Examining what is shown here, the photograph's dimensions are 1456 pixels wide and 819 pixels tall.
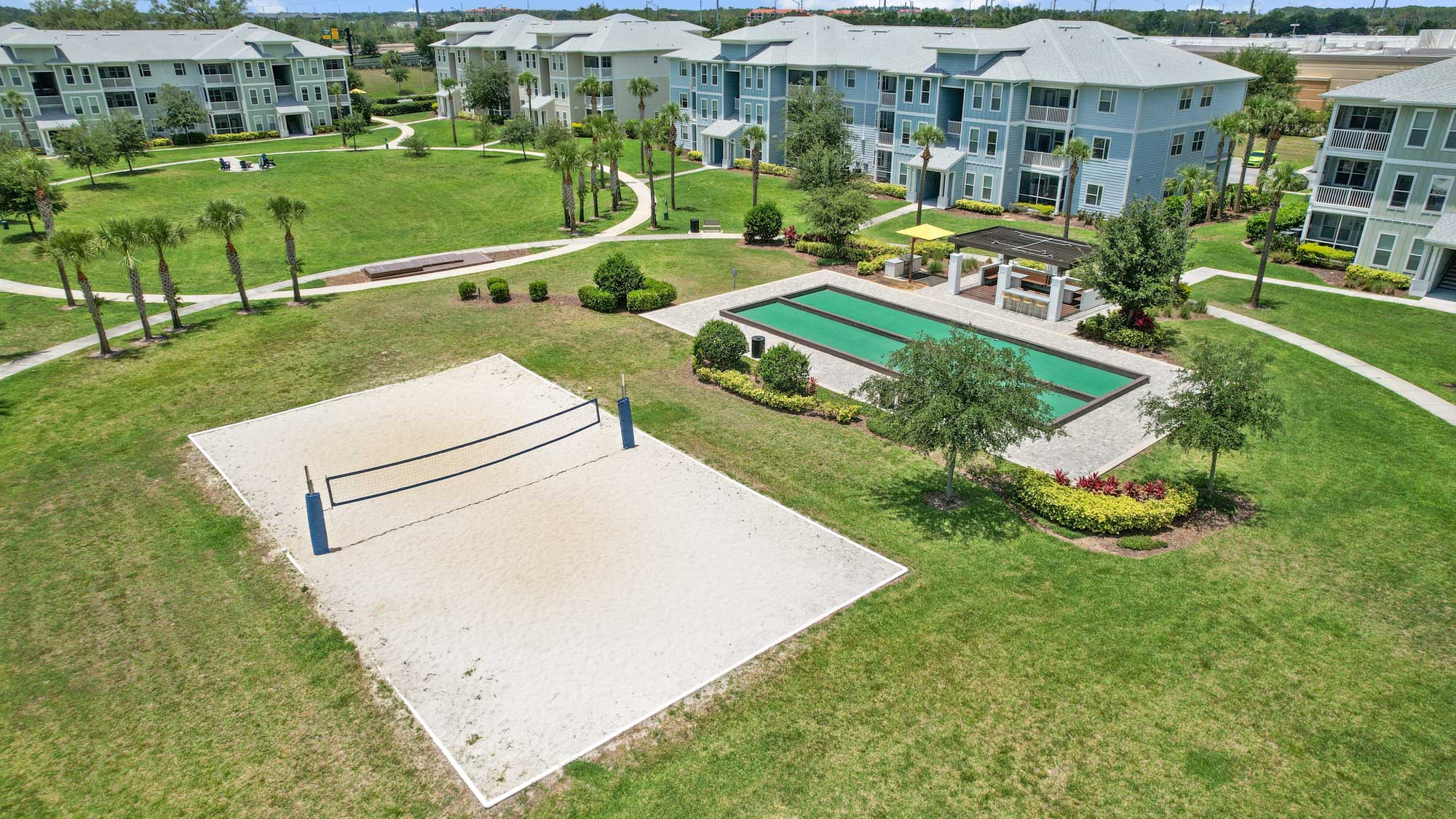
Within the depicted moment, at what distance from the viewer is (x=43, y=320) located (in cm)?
3609

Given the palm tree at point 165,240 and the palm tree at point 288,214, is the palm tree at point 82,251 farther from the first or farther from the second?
the palm tree at point 288,214

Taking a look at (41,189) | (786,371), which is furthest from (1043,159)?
(41,189)

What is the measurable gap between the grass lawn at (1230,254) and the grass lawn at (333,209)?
3537 cm

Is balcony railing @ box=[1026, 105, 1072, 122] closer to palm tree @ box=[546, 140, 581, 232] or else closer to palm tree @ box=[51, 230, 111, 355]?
palm tree @ box=[546, 140, 581, 232]

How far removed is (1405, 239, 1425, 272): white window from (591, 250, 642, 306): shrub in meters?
36.1

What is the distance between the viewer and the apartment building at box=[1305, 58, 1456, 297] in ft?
121

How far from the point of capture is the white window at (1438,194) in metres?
37.1

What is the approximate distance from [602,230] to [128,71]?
181ft

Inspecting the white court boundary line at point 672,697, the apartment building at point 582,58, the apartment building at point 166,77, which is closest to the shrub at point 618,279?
the white court boundary line at point 672,697

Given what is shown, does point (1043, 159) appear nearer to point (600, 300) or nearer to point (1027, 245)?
point (1027, 245)

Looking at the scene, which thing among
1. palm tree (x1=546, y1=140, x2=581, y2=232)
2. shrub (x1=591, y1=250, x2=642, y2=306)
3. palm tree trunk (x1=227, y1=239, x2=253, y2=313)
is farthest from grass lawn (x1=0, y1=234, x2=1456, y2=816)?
palm tree (x1=546, y1=140, x2=581, y2=232)

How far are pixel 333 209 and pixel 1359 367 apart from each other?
190 feet

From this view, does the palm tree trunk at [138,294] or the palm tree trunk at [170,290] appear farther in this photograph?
the palm tree trunk at [170,290]

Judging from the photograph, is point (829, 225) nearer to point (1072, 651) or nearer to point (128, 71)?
point (1072, 651)
